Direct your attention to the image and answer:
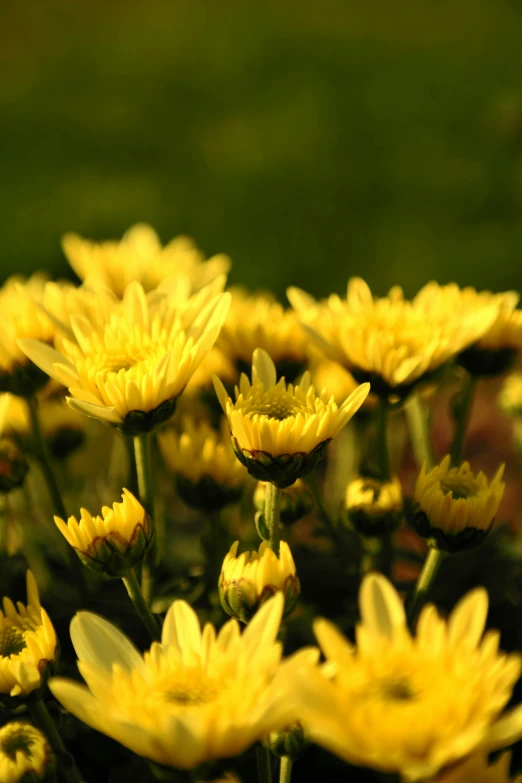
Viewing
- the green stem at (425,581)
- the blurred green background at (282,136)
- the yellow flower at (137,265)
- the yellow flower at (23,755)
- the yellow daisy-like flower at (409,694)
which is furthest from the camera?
the blurred green background at (282,136)

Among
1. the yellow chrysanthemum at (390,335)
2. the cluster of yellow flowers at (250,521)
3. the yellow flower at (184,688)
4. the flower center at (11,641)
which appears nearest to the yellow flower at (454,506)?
the cluster of yellow flowers at (250,521)

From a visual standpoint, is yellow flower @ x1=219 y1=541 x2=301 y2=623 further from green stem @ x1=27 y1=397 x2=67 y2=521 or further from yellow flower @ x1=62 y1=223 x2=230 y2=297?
yellow flower @ x1=62 y1=223 x2=230 y2=297

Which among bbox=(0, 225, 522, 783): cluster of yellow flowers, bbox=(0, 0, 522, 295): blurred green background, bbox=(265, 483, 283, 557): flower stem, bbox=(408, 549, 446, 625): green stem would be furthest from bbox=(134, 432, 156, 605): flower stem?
bbox=(0, 0, 522, 295): blurred green background

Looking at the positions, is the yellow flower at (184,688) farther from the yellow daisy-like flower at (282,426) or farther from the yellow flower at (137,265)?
the yellow flower at (137,265)

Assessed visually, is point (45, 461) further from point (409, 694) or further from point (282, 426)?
point (409, 694)

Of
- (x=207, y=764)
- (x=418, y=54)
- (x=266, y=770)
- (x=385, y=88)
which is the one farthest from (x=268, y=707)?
A: (x=418, y=54)

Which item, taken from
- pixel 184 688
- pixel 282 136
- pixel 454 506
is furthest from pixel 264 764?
pixel 282 136
